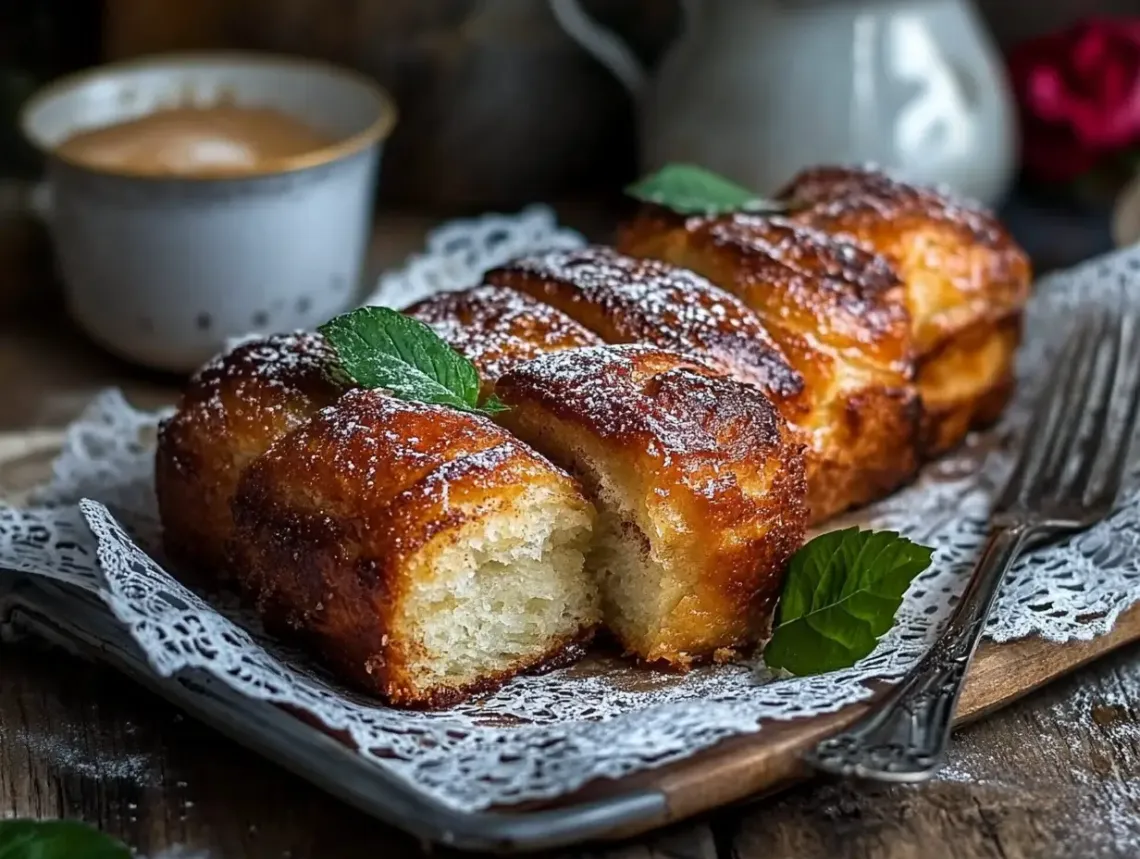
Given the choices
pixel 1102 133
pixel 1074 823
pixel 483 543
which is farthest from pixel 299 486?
pixel 1102 133

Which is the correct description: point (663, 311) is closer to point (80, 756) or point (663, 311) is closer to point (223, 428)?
point (223, 428)

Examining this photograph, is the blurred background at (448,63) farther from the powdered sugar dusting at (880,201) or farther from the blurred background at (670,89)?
the powdered sugar dusting at (880,201)

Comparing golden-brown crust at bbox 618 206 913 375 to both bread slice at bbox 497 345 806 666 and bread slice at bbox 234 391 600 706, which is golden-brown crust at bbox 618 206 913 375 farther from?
bread slice at bbox 234 391 600 706

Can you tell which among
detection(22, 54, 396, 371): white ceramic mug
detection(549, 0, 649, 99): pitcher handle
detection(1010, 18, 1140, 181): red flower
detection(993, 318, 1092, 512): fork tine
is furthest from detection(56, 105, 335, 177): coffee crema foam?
detection(1010, 18, 1140, 181): red flower

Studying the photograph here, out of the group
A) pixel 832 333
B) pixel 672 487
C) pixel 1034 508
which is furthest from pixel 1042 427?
pixel 672 487

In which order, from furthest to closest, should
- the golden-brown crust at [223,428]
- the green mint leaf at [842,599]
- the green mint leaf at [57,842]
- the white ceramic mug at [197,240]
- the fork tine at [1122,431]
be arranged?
the white ceramic mug at [197,240], the fork tine at [1122,431], the golden-brown crust at [223,428], the green mint leaf at [842,599], the green mint leaf at [57,842]

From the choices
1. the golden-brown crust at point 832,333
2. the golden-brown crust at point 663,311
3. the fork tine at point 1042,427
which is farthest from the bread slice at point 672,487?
the fork tine at point 1042,427
